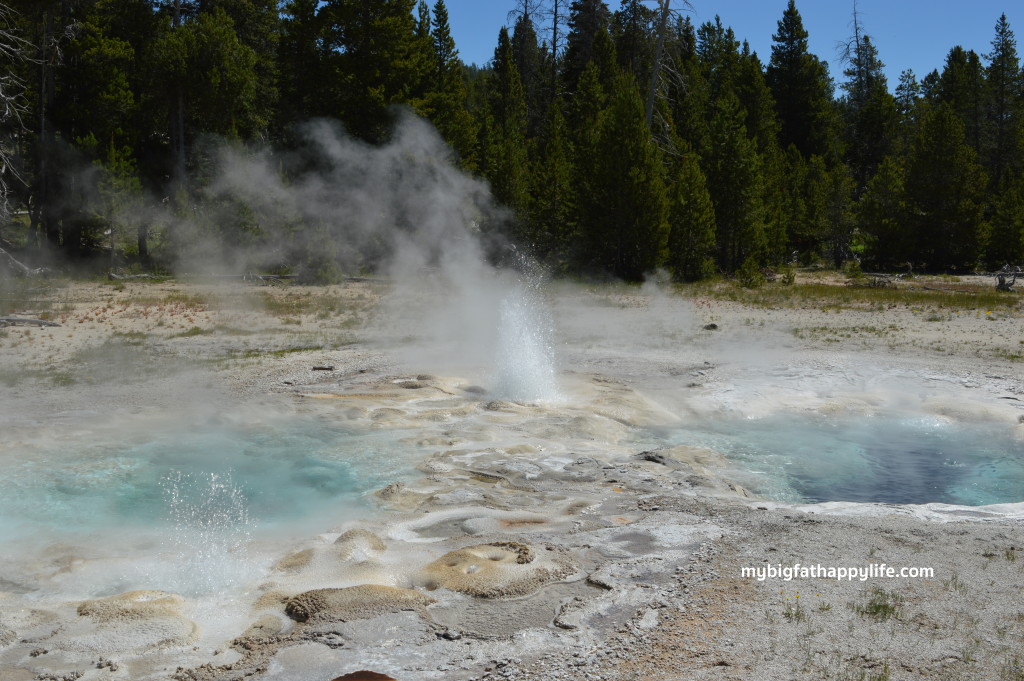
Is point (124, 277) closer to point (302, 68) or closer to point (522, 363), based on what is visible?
point (302, 68)

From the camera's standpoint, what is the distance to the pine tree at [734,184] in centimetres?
2717

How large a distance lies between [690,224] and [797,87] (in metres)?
23.8

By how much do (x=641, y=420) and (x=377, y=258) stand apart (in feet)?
55.7

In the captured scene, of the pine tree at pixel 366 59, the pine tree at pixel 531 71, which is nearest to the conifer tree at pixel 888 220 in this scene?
the pine tree at pixel 531 71

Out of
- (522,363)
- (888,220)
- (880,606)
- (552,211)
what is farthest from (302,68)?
(880,606)

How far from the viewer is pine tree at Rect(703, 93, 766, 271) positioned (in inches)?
1070

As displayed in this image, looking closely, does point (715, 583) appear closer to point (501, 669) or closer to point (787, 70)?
point (501, 669)

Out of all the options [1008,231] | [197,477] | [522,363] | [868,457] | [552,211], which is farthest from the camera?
[1008,231]

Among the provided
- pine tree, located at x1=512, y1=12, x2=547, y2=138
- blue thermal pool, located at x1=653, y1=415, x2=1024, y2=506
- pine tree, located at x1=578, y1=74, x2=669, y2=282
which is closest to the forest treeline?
pine tree, located at x1=578, y1=74, x2=669, y2=282

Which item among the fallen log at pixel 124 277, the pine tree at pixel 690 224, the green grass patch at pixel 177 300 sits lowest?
the green grass patch at pixel 177 300

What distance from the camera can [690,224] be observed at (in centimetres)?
2595

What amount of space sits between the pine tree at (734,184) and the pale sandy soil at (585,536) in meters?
14.2

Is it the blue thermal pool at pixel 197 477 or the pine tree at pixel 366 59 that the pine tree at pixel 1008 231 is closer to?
the pine tree at pixel 366 59

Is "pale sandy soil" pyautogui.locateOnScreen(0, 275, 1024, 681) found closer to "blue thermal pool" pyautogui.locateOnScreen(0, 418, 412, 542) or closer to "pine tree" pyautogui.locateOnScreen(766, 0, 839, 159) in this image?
"blue thermal pool" pyautogui.locateOnScreen(0, 418, 412, 542)
